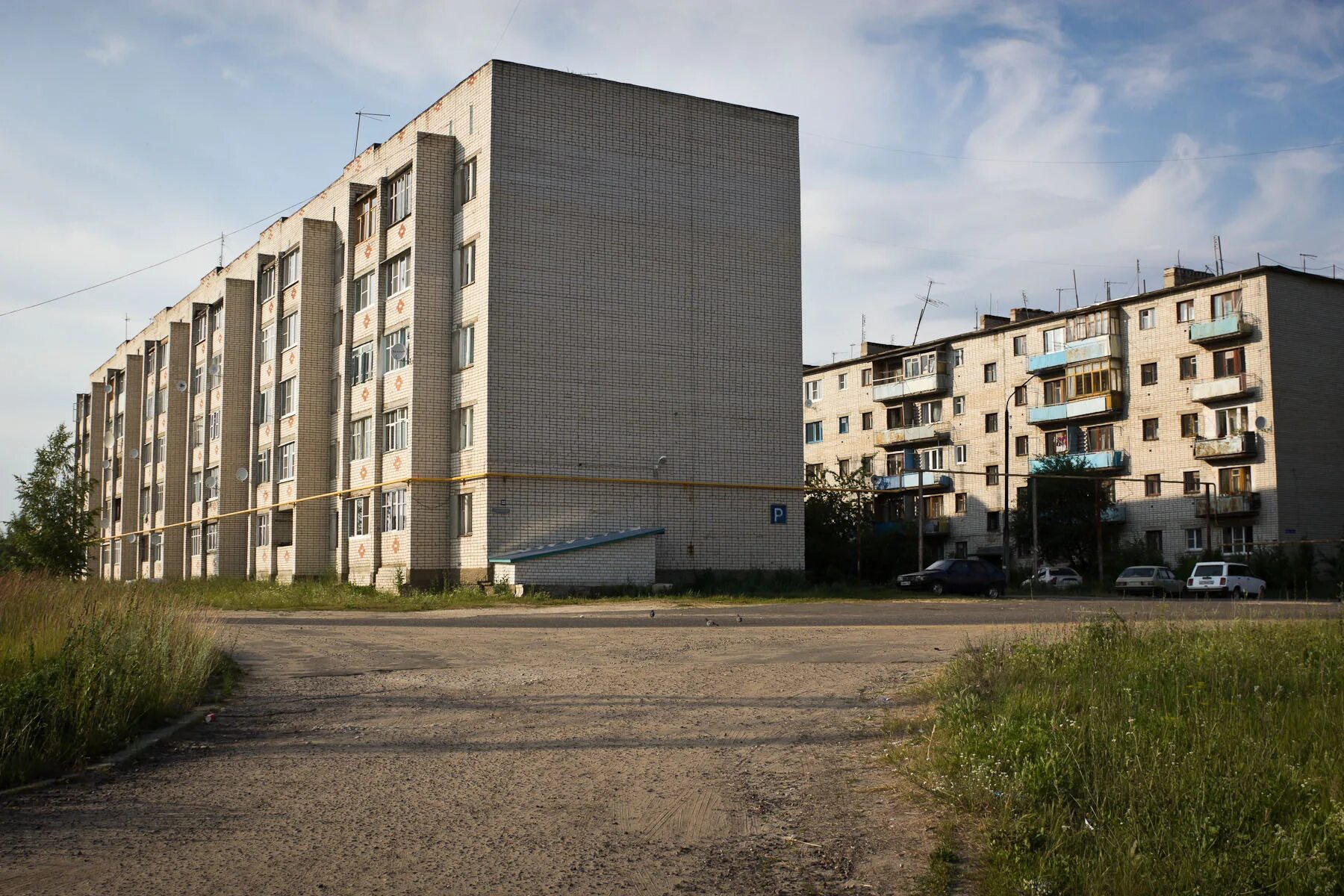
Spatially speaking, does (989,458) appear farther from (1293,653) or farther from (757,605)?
(1293,653)

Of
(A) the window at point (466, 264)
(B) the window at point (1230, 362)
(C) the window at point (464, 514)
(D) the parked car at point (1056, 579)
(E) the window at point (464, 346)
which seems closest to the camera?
(C) the window at point (464, 514)

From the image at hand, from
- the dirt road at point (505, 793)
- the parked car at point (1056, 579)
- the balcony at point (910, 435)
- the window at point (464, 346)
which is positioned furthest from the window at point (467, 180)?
the balcony at point (910, 435)

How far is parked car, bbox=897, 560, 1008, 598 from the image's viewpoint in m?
41.1

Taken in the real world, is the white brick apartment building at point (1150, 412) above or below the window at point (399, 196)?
below

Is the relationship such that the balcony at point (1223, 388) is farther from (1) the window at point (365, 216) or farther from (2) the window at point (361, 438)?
(2) the window at point (361, 438)

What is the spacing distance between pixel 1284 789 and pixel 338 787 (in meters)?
5.41

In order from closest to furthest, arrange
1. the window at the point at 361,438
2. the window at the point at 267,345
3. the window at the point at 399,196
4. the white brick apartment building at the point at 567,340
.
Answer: the white brick apartment building at the point at 567,340, the window at the point at 399,196, the window at the point at 361,438, the window at the point at 267,345

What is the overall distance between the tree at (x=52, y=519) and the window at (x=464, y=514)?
84.4ft

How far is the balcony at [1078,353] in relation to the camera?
61.7m

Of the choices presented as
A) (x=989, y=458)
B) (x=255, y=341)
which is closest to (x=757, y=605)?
(x=255, y=341)

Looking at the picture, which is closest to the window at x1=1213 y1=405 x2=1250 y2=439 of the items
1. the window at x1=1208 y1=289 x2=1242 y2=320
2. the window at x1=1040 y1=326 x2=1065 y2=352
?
the window at x1=1208 y1=289 x2=1242 y2=320

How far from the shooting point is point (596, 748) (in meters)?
8.59

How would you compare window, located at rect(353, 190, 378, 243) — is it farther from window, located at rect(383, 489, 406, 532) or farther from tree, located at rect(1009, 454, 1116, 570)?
tree, located at rect(1009, 454, 1116, 570)

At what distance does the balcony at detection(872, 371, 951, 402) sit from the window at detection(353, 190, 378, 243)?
39.3 metres
